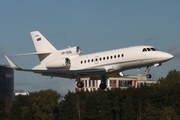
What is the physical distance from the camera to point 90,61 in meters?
59.2

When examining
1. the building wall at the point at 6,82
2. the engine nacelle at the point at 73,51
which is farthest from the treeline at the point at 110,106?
the engine nacelle at the point at 73,51

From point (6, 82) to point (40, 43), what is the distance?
81.6 m

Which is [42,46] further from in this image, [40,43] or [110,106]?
[110,106]

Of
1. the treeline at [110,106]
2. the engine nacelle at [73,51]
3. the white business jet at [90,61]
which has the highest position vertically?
the engine nacelle at [73,51]

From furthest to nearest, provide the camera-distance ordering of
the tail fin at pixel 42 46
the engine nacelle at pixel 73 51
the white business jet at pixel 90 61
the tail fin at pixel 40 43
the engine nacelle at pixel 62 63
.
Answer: the tail fin at pixel 40 43
the tail fin at pixel 42 46
the engine nacelle at pixel 73 51
the engine nacelle at pixel 62 63
the white business jet at pixel 90 61

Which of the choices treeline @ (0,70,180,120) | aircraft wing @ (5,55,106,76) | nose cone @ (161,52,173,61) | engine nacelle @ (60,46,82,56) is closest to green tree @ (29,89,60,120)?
treeline @ (0,70,180,120)

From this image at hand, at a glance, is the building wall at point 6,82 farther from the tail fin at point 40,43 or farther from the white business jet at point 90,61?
the white business jet at point 90,61

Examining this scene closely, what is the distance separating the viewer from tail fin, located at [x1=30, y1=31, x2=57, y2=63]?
64.2 metres

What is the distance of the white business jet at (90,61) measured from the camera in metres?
56.4

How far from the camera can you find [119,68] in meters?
57.2

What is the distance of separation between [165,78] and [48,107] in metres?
33.5

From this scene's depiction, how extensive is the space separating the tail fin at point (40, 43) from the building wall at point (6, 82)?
253 feet

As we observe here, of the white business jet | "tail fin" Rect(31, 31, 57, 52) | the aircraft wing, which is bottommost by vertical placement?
the aircraft wing

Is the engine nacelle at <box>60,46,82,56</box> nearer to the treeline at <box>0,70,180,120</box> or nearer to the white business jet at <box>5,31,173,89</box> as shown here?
the white business jet at <box>5,31,173,89</box>
